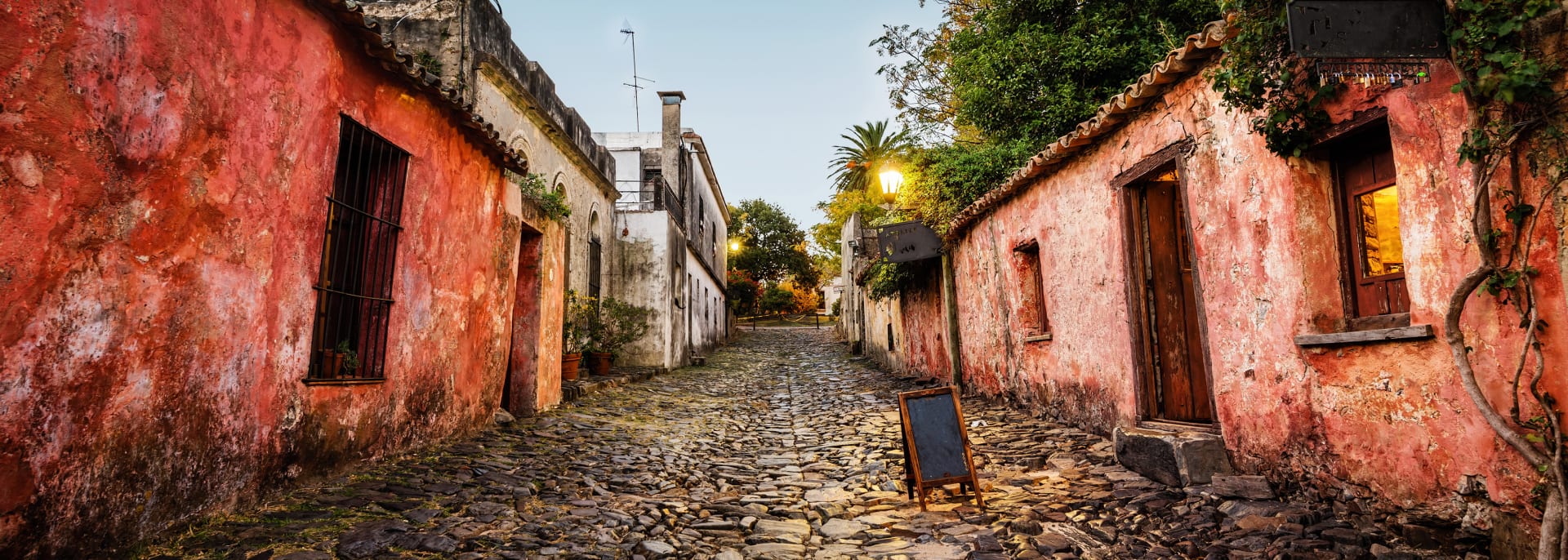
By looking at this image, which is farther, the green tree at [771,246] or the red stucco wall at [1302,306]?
the green tree at [771,246]

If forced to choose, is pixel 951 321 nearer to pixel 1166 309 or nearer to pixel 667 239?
pixel 1166 309

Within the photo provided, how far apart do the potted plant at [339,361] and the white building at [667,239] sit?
31.3 ft

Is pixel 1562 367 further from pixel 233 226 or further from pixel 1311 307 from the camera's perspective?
pixel 233 226

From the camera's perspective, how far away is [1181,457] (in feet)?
15.8

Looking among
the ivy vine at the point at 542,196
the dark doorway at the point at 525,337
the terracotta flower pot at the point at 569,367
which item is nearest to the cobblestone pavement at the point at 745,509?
the dark doorway at the point at 525,337

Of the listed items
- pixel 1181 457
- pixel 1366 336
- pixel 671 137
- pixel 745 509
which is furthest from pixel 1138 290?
pixel 671 137

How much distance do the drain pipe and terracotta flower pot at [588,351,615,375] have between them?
5.88 m

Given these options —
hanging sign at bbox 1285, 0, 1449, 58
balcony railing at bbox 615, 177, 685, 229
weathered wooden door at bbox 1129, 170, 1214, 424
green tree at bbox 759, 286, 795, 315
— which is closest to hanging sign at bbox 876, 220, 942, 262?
weathered wooden door at bbox 1129, 170, 1214, 424

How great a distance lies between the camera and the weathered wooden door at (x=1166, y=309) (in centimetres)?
602

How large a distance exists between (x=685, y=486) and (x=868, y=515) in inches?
64.4

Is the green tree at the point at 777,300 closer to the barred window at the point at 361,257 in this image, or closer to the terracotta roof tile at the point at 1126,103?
the terracotta roof tile at the point at 1126,103

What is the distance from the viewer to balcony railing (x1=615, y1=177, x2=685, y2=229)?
1658cm

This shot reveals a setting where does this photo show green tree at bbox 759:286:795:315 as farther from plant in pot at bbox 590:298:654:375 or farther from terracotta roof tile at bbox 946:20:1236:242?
terracotta roof tile at bbox 946:20:1236:242

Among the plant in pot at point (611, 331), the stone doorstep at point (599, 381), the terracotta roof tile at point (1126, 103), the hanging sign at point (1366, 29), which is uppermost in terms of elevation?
the terracotta roof tile at point (1126, 103)
